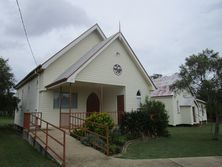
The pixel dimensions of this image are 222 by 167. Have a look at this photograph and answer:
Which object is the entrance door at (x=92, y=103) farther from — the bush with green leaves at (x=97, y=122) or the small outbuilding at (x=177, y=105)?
the small outbuilding at (x=177, y=105)

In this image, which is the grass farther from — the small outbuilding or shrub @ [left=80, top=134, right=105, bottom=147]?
the small outbuilding

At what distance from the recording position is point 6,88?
603 inches

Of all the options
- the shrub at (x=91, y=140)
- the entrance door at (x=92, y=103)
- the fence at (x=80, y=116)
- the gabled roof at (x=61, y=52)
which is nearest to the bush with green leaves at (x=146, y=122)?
the fence at (x=80, y=116)

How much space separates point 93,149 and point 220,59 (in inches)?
387

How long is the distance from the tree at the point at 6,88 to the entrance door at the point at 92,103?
5.97 meters

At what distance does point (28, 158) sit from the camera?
8102 mm

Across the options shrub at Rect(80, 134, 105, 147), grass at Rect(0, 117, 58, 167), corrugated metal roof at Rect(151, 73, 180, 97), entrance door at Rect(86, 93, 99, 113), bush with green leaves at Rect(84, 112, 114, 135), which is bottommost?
grass at Rect(0, 117, 58, 167)

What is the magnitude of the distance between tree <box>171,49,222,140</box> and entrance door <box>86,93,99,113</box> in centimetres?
684

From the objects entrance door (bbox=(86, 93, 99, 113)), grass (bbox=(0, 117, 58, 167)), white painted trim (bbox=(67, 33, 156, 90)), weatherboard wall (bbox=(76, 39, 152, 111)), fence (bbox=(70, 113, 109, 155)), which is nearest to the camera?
grass (bbox=(0, 117, 58, 167))

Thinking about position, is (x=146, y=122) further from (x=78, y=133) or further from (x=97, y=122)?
(x=78, y=133)

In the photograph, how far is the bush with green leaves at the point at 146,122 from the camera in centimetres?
1301

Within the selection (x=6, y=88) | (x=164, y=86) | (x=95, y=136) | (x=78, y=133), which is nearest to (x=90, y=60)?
(x=78, y=133)

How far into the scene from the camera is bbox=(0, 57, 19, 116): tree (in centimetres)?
1494

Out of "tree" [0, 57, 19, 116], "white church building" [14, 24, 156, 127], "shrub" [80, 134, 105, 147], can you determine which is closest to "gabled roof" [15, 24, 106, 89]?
"white church building" [14, 24, 156, 127]
